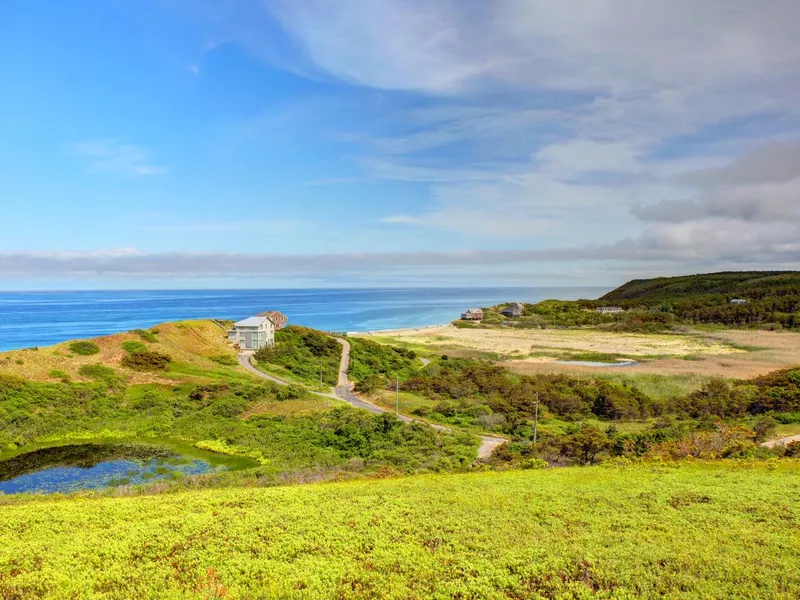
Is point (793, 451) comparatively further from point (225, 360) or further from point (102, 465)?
point (225, 360)

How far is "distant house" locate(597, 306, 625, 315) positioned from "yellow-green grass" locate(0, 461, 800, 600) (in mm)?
162554

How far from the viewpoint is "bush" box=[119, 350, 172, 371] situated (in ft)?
185

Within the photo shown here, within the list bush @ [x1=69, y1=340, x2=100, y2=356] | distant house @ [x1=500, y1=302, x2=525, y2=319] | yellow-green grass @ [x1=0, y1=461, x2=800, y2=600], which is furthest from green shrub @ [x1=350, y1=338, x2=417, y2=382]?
distant house @ [x1=500, y1=302, x2=525, y2=319]

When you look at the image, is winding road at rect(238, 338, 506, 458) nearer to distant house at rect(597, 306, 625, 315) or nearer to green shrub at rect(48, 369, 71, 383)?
green shrub at rect(48, 369, 71, 383)

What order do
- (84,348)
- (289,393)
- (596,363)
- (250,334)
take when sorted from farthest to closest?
(596,363) → (250,334) → (84,348) → (289,393)

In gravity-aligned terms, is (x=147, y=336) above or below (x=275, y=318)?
below

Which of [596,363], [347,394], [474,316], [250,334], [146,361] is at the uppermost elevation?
[250,334]

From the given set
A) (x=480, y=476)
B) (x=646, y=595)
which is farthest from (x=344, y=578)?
(x=480, y=476)

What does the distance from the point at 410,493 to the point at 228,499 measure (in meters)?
7.31

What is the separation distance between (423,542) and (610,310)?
181606 millimetres

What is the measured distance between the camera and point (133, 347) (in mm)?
59625

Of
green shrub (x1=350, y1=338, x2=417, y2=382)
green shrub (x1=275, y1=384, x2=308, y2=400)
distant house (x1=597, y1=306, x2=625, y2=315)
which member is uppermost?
distant house (x1=597, y1=306, x2=625, y2=315)

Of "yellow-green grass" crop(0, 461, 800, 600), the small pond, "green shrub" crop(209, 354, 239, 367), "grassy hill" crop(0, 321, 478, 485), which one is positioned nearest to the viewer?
"yellow-green grass" crop(0, 461, 800, 600)

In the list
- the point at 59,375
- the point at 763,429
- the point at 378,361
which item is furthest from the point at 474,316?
the point at 59,375
